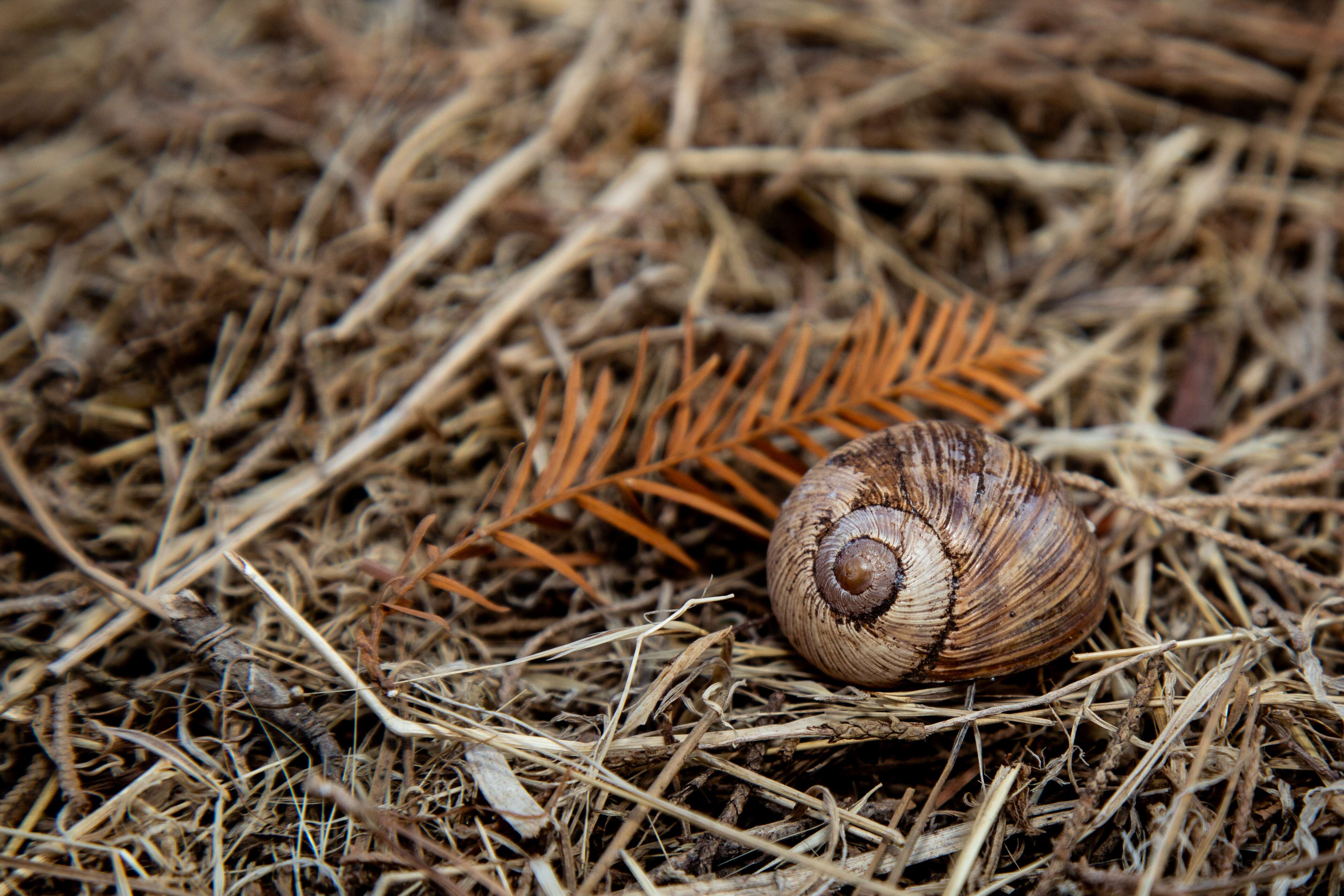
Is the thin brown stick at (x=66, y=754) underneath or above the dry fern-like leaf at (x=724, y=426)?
underneath

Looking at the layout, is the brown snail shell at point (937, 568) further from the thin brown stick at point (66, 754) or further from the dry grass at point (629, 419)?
the thin brown stick at point (66, 754)

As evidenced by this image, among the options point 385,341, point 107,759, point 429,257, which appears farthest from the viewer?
point 429,257

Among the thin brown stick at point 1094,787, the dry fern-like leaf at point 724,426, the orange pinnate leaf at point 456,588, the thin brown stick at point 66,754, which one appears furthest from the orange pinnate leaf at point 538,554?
the thin brown stick at point 1094,787

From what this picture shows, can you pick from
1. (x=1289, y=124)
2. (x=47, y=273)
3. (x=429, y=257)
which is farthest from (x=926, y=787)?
(x=47, y=273)

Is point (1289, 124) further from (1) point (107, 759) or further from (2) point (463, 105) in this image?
(1) point (107, 759)

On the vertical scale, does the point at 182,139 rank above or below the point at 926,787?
above

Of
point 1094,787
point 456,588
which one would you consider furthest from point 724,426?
point 1094,787

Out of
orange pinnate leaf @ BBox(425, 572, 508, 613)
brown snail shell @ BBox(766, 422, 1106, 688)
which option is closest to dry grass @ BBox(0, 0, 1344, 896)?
orange pinnate leaf @ BBox(425, 572, 508, 613)
